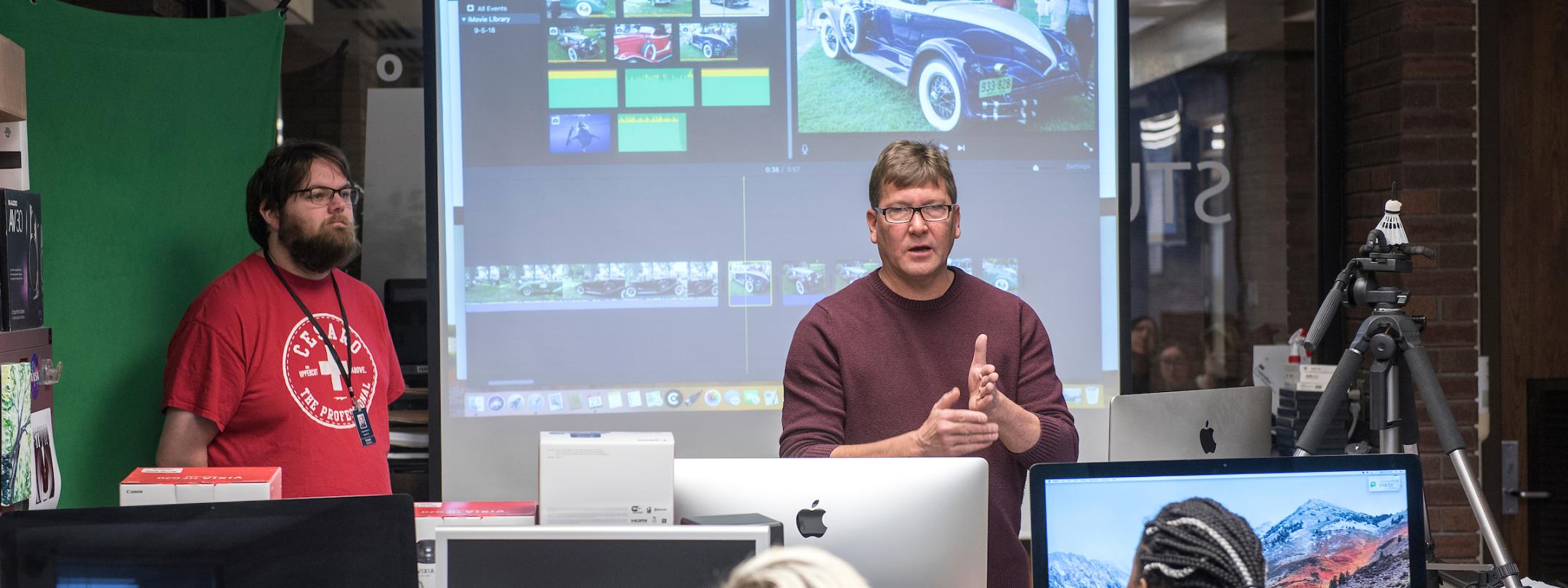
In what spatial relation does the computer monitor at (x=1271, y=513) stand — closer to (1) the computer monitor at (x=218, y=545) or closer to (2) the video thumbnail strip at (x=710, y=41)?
(1) the computer monitor at (x=218, y=545)

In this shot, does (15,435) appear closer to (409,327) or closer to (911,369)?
(911,369)

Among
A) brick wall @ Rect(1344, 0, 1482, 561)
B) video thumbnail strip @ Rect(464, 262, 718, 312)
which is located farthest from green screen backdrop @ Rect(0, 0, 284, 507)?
brick wall @ Rect(1344, 0, 1482, 561)

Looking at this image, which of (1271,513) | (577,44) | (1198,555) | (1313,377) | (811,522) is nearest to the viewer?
A: (1198,555)

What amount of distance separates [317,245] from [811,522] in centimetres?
160

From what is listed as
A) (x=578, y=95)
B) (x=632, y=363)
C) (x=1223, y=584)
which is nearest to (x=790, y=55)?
(x=578, y=95)

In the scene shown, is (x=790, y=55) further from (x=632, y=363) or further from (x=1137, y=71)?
(x=1137, y=71)

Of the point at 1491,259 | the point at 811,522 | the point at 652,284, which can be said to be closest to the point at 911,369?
the point at 811,522

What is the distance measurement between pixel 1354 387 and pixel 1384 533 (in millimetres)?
2734

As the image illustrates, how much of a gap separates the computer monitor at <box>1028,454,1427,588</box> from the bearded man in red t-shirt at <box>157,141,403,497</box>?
1.76 m

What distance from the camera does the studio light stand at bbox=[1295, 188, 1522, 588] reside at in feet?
7.28

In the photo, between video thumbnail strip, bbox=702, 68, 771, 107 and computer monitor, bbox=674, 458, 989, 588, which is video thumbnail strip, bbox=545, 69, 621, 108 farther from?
computer monitor, bbox=674, 458, 989, 588

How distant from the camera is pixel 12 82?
1963 mm

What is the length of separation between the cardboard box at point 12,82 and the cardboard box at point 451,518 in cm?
109

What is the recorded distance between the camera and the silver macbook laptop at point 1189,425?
224 cm
